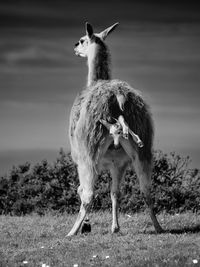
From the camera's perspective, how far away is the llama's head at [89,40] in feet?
39.3

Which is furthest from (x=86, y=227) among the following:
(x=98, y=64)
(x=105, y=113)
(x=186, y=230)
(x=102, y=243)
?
(x=98, y=64)

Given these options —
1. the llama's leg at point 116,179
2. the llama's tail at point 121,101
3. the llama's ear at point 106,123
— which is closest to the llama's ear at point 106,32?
the llama's tail at point 121,101

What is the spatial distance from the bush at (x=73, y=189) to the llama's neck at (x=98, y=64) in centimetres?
367

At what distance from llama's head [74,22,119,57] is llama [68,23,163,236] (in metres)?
1.00

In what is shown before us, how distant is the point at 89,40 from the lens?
12039 millimetres

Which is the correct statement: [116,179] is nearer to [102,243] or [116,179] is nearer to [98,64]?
[102,243]

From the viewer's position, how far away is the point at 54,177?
1545cm

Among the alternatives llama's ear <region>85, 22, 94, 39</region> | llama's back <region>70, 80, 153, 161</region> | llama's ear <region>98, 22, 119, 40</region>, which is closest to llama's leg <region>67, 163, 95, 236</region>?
llama's back <region>70, 80, 153, 161</region>

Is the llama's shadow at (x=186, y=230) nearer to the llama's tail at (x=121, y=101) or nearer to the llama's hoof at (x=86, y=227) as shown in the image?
the llama's hoof at (x=86, y=227)

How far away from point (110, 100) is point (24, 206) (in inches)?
232

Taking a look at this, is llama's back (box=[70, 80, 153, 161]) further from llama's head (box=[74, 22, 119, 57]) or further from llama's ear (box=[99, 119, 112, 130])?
llama's head (box=[74, 22, 119, 57])

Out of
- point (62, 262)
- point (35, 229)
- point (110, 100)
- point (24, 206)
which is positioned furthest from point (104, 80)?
point (24, 206)

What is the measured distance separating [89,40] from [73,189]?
14.0ft

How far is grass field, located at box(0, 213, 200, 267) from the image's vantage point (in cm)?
835
